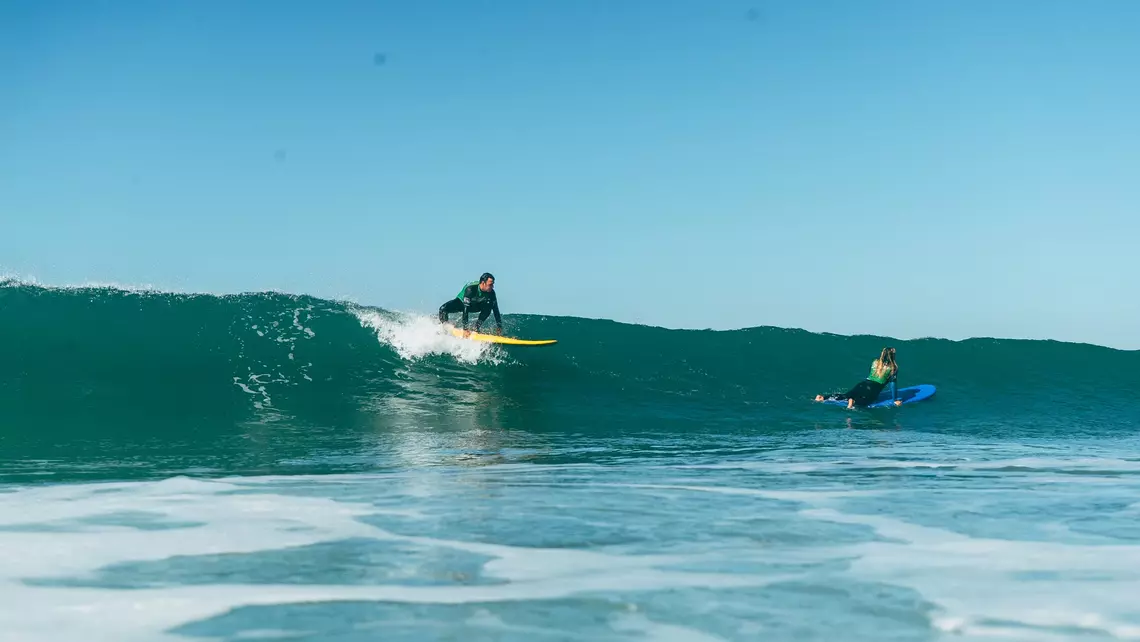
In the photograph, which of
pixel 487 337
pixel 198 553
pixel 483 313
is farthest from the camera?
pixel 487 337

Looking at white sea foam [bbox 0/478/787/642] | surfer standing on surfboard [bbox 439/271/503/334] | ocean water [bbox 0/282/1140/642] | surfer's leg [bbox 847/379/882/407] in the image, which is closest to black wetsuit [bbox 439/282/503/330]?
surfer standing on surfboard [bbox 439/271/503/334]

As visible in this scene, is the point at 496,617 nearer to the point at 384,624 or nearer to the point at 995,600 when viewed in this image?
the point at 384,624

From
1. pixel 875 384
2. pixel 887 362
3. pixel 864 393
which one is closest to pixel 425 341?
pixel 864 393

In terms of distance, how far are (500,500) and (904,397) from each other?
12.9 metres

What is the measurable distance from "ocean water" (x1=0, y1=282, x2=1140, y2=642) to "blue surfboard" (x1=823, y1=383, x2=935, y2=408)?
24 centimetres

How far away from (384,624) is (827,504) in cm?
376

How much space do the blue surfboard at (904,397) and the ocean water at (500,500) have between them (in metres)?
0.24

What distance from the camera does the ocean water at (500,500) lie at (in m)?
3.67

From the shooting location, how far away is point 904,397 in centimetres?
1748

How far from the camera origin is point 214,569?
14.1 feet

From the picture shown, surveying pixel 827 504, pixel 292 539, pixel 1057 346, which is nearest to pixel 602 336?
pixel 1057 346

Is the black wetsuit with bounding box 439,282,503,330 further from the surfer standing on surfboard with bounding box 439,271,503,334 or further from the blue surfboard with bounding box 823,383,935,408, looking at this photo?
the blue surfboard with bounding box 823,383,935,408

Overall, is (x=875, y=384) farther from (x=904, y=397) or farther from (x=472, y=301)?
(x=472, y=301)

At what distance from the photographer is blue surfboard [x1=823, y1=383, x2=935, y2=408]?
16438 millimetres
